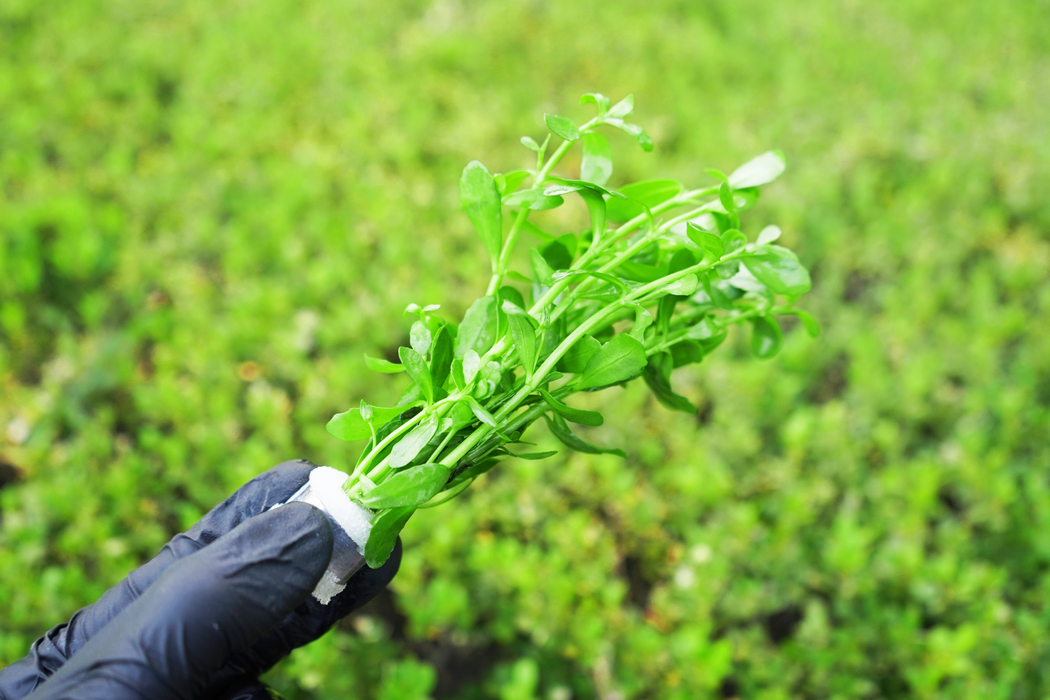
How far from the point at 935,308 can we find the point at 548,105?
1898 millimetres

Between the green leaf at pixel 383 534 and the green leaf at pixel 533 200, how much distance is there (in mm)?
395

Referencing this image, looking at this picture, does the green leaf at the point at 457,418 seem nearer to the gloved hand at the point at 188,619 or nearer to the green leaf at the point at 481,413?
the green leaf at the point at 481,413

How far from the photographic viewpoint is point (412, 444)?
0.81m

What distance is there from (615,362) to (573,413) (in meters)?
0.08

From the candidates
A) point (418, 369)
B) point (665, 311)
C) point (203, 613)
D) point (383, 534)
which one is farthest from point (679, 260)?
point (203, 613)

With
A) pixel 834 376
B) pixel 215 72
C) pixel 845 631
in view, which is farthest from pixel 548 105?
pixel 845 631

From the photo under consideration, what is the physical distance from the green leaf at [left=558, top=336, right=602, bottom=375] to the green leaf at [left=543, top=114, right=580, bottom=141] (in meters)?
0.25

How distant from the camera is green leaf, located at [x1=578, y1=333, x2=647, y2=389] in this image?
31.0 inches

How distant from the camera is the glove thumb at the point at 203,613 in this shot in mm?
780

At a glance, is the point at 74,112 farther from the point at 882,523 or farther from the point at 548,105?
the point at 882,523

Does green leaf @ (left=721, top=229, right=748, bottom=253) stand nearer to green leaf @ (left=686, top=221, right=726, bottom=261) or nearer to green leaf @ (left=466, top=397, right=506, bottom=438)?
green leaf @ (left=686, top=221, right=726, bottom=261)

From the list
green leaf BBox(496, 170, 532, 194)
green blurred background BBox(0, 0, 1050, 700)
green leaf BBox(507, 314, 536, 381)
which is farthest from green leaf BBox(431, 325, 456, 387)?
green blurred background BBox(0, 0, 1050, 700)

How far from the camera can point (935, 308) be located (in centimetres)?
218

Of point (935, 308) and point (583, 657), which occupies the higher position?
point (583, 657)
